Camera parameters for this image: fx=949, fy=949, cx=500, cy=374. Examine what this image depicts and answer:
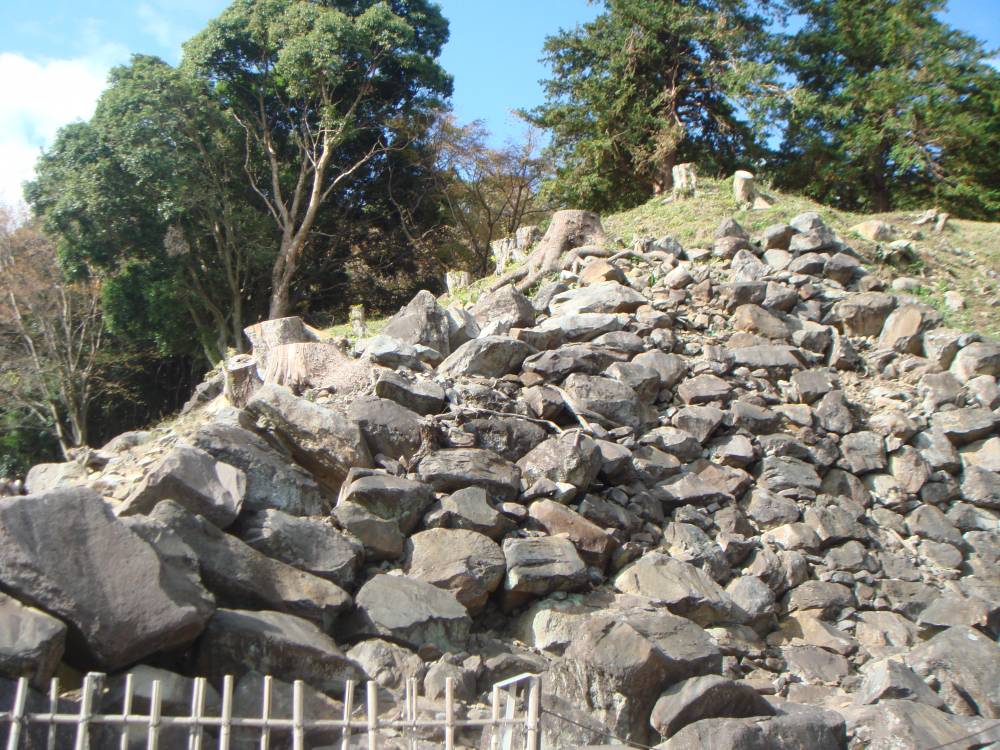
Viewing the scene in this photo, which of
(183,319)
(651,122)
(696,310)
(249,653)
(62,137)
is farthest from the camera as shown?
(651,122)

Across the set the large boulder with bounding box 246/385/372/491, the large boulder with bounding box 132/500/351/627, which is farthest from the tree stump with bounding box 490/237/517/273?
the large boulder with bounding box 132/500/351/627

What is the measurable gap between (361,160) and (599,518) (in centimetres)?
1194

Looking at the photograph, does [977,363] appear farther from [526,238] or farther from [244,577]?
[244,577]

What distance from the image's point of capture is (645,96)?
18828 millimetres

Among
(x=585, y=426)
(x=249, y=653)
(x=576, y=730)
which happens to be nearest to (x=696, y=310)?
(x=585, y=426)

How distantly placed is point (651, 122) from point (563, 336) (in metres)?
9.76

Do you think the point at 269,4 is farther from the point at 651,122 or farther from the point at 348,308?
the point at 651,122

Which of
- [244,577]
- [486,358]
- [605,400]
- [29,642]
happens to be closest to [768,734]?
[244,577]

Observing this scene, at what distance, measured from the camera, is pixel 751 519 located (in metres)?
8.67

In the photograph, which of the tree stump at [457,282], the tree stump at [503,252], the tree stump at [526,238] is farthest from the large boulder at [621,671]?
the tree stump at [526,238]

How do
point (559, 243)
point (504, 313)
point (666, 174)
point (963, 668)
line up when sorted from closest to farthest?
point (963, 668), point (504, 313), point (559, 243), point (666, 174)

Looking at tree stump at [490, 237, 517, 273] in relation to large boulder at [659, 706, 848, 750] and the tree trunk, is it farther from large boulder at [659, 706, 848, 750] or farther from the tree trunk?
large boulder at [659, 706, 848, 750]

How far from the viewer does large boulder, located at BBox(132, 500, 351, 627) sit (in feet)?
18.5

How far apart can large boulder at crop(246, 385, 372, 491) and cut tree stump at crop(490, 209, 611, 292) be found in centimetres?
544
